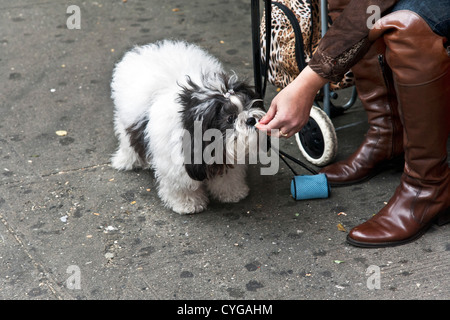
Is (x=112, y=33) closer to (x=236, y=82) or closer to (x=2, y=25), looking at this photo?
(x=2, y=25)

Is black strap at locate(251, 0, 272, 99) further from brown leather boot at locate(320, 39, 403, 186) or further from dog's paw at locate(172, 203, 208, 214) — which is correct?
dog's paw at locate(172, 203, 208, 214)

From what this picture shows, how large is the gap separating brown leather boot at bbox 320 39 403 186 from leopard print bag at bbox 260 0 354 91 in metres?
0.23

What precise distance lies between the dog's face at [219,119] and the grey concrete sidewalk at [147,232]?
422 millimetres

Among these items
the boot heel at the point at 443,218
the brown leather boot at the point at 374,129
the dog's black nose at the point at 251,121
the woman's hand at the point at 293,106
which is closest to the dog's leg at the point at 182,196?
the dog's black nose at the point at 251,121

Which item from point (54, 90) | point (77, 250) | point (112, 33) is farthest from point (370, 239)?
point (112, 33)

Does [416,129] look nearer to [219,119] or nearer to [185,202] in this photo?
[219,119]

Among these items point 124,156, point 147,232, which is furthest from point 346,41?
point 124,156

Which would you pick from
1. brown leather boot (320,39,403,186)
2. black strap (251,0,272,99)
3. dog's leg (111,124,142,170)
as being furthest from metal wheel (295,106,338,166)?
dog's leg (111,124,142,170)

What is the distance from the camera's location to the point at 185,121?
273 cm

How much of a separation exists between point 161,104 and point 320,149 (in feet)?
3.36

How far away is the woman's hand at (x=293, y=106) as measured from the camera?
2.56 meters

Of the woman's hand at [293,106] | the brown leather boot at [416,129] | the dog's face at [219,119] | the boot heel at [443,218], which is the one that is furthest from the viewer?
the boot heel at [443,218]

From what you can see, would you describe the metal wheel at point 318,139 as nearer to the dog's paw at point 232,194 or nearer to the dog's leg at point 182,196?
the dog's paw at point 232,194

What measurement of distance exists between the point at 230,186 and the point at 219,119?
0.58m
